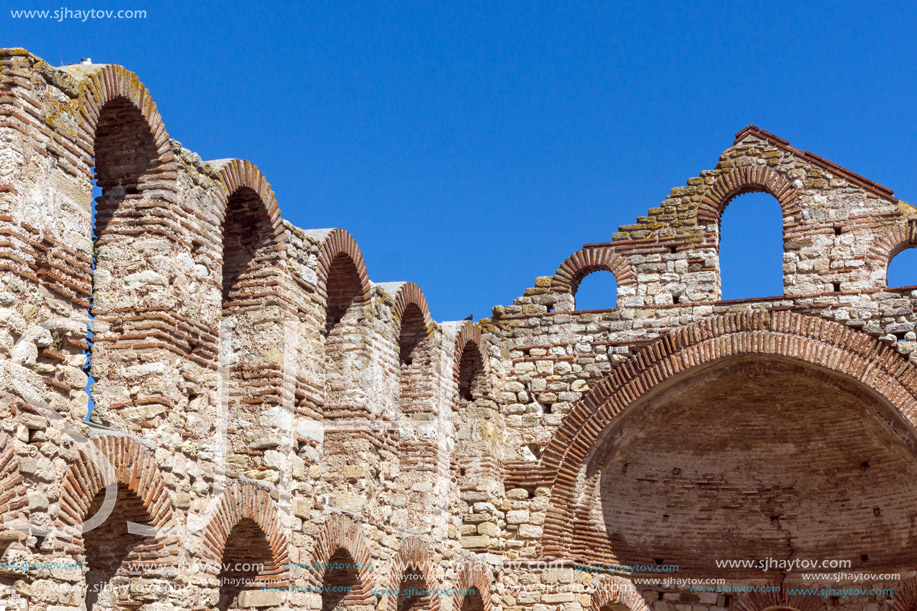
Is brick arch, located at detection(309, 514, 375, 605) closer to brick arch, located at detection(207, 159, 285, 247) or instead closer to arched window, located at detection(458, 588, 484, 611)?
brick arch, located at detection(207, 159, 285, 247)

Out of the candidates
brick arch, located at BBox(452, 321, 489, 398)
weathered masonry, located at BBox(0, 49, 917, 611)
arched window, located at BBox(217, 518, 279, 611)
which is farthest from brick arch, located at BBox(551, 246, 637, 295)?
arched window, located at BBox(217, 518, 279, 611)

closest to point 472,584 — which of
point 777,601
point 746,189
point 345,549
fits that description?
point 345,549

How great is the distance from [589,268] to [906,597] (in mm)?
5576

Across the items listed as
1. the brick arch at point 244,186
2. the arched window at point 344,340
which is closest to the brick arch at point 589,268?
the arched window at point 344,340

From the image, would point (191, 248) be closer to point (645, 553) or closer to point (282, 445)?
point (282, 445)

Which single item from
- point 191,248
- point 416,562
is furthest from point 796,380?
point 191,248

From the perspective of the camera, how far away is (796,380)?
1577cm

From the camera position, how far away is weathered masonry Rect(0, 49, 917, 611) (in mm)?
8367

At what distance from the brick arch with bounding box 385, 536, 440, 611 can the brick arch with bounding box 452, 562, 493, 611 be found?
548 millimetres

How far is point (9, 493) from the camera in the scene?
7.62 m

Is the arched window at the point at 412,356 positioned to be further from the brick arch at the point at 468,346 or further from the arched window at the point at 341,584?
the arched window at the point at 341,584

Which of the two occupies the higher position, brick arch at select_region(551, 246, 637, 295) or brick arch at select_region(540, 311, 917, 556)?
brick arch at select_region(551, 246, 637, 295)

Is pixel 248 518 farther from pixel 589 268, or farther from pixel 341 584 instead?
pixel 589 268

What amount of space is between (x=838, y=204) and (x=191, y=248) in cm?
873
